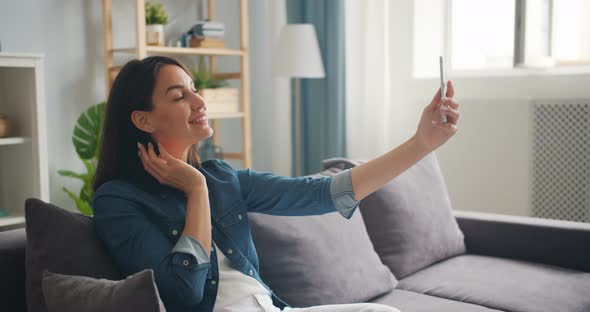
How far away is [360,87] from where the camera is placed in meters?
3.72

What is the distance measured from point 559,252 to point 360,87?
1.69 meters

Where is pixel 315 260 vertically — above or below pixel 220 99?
below

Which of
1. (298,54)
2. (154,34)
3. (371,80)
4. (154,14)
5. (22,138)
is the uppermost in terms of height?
(154,14)

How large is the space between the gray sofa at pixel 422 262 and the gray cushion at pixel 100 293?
0.09m

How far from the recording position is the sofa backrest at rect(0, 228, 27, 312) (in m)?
1.36

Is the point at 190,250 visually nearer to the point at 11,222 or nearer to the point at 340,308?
the point at 340,308

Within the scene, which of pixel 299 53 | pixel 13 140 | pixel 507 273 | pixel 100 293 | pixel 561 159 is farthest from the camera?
pixel 299 53

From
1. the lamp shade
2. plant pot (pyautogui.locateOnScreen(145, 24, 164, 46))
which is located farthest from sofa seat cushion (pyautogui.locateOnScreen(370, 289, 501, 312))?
plant pot (pyautogui.locateOnScreen(145, 24, 164, 46))

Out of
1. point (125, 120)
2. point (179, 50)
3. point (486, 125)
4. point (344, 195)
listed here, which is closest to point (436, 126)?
point (344, 195)

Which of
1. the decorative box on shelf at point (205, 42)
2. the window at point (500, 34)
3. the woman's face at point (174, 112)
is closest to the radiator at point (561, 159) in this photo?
the window at point (500, 34)

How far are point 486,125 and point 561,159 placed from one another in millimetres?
414

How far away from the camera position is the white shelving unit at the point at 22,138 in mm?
2693

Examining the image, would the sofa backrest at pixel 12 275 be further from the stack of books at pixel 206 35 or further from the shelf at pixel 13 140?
the stack of books at pixel 206 35

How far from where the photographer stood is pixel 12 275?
54.2 inches
